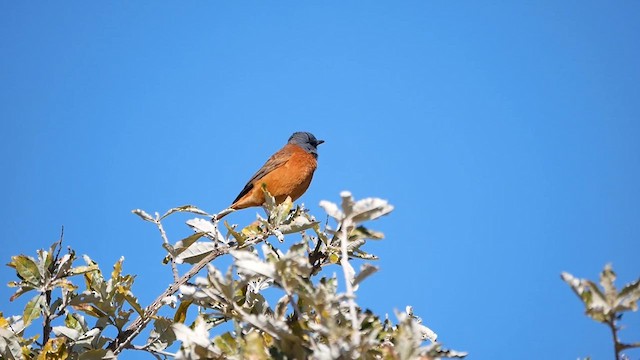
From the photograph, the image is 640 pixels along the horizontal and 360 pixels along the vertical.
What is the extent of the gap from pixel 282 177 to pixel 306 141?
1.53 meters

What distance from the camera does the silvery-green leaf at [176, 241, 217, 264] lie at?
320cm

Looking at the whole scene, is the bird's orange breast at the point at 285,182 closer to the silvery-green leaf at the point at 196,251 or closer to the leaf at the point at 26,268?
the silvery-green leaf at the point at 196,251

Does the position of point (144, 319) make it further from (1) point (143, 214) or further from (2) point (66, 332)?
(1) point (143, 214)

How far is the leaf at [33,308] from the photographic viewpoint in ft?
9.30

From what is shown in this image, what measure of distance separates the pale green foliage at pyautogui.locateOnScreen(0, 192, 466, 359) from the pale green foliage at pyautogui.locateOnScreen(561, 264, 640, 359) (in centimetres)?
45

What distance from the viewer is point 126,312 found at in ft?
9.64

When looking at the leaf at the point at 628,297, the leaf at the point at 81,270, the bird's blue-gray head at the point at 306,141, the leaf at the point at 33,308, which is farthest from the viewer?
the bird's blue-gray head at the point at 306,141

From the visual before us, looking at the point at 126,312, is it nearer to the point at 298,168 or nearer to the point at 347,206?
the point at 347,206

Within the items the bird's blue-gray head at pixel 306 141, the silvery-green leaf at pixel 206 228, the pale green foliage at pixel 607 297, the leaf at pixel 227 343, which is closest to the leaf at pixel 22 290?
the silvery-green leaf at pixel 206 228

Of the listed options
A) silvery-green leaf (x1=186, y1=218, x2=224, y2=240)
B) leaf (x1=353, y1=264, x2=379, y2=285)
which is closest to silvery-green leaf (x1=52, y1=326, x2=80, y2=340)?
silvery-green leaf (x1=186, y1=218, x2=224, y2=240)

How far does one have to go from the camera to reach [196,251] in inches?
127

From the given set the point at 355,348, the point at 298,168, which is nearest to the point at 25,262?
the point at 355,348

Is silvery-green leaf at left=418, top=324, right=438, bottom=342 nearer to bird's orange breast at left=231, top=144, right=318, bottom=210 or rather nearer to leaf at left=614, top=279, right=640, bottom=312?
leaf at left=614, top=279, right=640, bottom=312

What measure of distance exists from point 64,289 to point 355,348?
177 centimetres
